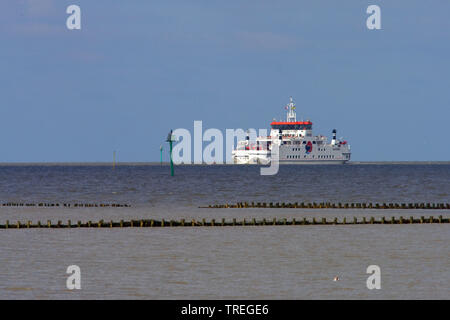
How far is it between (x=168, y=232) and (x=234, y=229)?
13.7 feet

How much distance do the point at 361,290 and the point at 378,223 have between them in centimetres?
2495

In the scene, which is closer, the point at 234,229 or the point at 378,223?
the point at 234,229

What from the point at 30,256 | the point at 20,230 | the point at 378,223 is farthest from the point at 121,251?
the point at 378,223

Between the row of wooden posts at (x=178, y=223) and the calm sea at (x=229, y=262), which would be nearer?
the calm sea at (x=229, y=262)

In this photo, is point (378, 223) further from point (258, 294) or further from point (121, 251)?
point (258, 294)

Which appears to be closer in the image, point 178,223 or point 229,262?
point 229,262

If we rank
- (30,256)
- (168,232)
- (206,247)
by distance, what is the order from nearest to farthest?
(30,256) → (206,247) → (168,232)

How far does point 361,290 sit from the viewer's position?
886 inches

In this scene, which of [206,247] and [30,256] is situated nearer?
[30,256]

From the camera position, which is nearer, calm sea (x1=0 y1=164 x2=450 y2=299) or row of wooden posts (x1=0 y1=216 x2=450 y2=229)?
calm sea (x1=0 y1=164 x2=450 y2=299)

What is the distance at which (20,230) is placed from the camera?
41.7 metres
